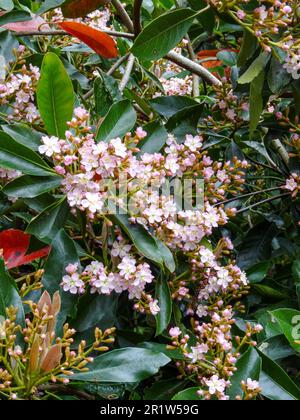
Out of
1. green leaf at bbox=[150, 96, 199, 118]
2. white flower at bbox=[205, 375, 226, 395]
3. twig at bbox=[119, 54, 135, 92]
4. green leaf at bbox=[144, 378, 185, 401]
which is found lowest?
green leaf at bbox=[144, 378, 185, 401]

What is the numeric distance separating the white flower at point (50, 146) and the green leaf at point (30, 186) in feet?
0.19

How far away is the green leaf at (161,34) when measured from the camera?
57.0 inches

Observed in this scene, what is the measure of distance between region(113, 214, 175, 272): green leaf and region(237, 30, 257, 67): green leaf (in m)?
0.50

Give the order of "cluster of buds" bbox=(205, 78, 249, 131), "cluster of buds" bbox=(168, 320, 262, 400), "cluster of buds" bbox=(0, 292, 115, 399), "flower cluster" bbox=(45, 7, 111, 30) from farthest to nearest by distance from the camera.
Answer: "flower cluster" bbox=(45, 7, 111, 30) → "cluster of buds" bbox=(205, 78, 249, 131) → "cluster of buds" bbox=(168, 320, 262, 400) → "cluster of buds" bbox=(0, 292, 115, 399)

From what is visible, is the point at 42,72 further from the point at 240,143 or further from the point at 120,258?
the point at 240,143

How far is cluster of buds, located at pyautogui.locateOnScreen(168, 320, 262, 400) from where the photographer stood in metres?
1.20

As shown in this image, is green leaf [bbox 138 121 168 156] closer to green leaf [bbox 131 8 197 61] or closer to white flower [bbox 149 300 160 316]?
green leaf [bbox 131 8 197 61]

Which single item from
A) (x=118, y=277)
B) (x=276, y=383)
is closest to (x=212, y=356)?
(x=276, y=383)

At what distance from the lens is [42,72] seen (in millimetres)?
1335

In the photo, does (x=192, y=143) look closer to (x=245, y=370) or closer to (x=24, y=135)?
(x=24, y=135)

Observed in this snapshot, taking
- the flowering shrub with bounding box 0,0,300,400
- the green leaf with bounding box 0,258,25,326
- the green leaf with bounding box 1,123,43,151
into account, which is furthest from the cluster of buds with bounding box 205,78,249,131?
the green leaf with bounding box 0,258,25,326
